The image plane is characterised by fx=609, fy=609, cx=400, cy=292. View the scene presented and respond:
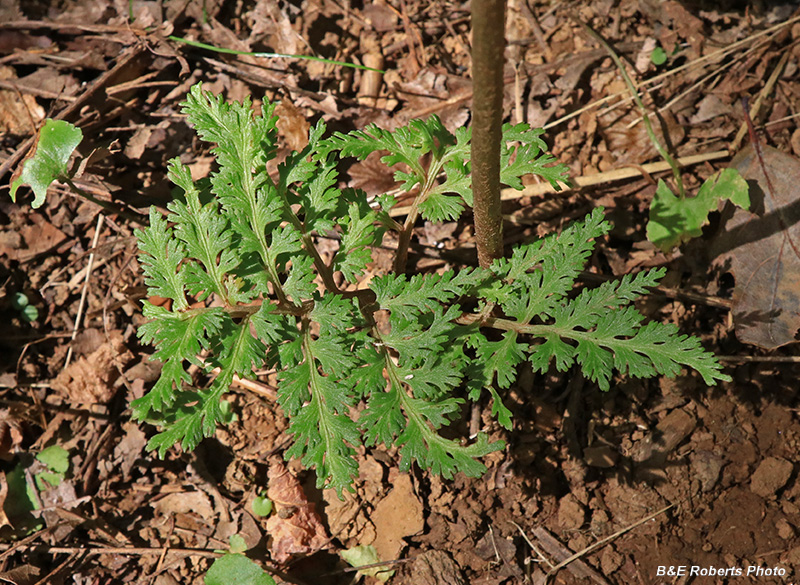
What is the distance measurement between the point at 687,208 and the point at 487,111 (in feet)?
6.41

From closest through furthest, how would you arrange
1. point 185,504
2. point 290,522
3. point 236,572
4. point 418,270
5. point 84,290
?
point 236,572 → point 290,522 → point 185,504 → point 418,270 → point 84,290

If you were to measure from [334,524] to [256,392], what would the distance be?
0.86m

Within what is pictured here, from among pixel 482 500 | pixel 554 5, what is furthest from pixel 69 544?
pixel 554 5

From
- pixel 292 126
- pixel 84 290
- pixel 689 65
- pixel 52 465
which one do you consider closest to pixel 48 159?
pixel 84 290

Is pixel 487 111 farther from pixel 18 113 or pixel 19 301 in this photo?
pixel 18 113

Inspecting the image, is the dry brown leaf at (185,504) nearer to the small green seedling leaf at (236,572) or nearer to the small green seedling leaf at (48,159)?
the small green seedling leaf at (236,572)

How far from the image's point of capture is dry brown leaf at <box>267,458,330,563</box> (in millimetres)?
3252

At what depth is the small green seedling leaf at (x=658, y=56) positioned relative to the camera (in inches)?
154

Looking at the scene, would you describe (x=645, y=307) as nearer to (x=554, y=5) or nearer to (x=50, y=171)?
(x=554, y=5)

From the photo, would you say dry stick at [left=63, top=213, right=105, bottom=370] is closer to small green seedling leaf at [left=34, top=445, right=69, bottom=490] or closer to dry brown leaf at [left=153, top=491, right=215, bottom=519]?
small green seedling leaf at [left=34, top=445, right=69, bottom=490]

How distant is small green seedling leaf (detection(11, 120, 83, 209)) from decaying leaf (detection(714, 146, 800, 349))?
3621mm

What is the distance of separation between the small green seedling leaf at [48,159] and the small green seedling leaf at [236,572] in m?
2.10

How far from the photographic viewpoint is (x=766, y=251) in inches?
131

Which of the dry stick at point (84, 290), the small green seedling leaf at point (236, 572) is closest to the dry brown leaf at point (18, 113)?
the dry stick at point (84, 290)
